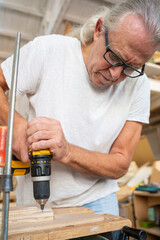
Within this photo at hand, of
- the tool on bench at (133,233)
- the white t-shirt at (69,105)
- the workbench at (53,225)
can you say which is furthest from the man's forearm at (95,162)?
the tool on bench at (133,233)

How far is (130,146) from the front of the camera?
3.75 ft

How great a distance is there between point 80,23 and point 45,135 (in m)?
2.19

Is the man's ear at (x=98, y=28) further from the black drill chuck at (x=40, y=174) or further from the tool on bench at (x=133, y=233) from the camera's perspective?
the tool on bench at (x=133, y=233)

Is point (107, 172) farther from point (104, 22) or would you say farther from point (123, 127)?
point (104, 22)

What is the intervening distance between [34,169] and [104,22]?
2.23 ft

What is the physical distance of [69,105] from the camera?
3.41 ft

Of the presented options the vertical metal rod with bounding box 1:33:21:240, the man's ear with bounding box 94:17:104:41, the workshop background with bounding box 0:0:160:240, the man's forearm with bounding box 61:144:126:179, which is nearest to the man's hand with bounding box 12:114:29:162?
the man's forearm with bounding box 61:144:126:179

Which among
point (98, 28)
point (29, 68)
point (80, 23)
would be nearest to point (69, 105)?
point (29, 68)

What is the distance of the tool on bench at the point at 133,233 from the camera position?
0.59 metres

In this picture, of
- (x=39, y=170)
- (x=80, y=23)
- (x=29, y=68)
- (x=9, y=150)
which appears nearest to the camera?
(x=9, y=150)

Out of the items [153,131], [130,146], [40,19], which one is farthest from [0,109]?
[40,19]

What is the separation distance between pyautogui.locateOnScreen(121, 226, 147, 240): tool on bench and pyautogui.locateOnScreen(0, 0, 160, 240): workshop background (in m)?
1.52

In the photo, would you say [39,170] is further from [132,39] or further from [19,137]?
[132,39]

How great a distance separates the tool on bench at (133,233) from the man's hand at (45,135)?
0.33 metres
